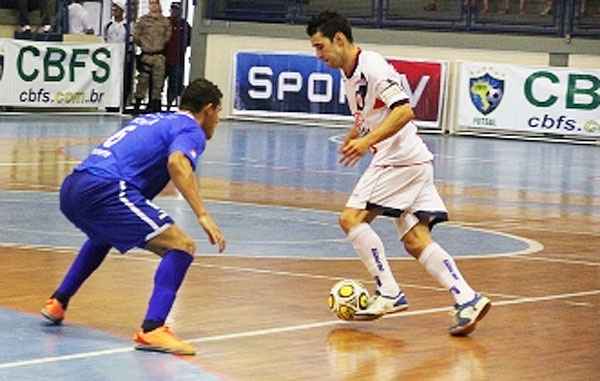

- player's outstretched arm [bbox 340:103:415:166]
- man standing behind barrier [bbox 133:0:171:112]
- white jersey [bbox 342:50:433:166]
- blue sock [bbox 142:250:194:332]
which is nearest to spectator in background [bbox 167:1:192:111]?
man standing behind barrier [bbox 133:0:171:112]

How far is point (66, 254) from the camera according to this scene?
13312 mm

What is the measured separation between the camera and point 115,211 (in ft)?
31.3

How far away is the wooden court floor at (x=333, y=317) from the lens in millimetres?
9312

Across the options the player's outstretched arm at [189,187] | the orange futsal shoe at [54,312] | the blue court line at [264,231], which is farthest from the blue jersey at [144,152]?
the blue court line at [264,231]

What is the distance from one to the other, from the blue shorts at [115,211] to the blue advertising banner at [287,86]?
83.0 feet

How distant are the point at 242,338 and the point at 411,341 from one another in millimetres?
1065

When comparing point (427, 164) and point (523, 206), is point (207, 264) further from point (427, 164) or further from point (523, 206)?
point (523, 206)

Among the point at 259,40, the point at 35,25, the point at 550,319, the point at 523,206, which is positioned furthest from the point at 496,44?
the point at 550,319

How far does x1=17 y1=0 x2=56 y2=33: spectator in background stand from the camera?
3466cm

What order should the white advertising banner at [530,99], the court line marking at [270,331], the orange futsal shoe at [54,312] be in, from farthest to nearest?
the white advertising banner at [530,99] < the orange futsal shoe at [54,312] < the court line marking at [270,331]

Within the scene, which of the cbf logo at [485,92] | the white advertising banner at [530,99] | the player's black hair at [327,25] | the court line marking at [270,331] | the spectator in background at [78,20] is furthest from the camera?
the spectator in background at [78,20]

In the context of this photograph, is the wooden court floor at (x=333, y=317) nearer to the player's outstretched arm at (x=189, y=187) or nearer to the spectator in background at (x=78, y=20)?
the player's outstretched arm at (x=189, y=187)


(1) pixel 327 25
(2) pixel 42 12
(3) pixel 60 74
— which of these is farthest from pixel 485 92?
(1) pixel 327 25

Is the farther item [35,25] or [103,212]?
[35,25]
